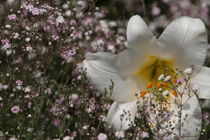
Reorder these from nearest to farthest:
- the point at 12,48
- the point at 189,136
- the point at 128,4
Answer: the point at 189,136 < the point at 12,48 < the point at 128,4

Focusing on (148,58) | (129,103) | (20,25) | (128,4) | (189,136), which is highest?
(128,4)

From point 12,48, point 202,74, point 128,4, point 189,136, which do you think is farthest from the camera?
point 128,4

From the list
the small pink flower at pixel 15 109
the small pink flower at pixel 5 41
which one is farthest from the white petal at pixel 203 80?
the small pink flower at pixel 5 41

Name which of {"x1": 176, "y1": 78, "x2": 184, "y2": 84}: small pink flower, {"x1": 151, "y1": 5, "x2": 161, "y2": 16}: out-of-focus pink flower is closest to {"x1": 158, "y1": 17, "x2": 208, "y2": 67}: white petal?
{"x1": 176, "y1": 78, "x2": 184, "y2": 84}: small pink flower

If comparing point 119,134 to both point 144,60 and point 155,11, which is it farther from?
point 155,11

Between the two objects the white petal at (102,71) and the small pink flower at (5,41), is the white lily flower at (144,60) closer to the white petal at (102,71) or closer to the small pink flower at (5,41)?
the white petal at (102,71)

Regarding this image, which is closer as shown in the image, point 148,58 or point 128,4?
point 148,58

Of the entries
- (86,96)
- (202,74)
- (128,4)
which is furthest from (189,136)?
(128,4)

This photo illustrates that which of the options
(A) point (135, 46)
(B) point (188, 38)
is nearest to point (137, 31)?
(A) point (135, 46)

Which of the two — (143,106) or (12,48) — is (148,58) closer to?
(143,106)
